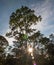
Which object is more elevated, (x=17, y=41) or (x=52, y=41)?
(x=52, y=41)

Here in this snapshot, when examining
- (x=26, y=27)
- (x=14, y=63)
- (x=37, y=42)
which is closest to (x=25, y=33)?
(x=26, y=27)

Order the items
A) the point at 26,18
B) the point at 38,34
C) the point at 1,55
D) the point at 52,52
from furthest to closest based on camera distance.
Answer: the point at 52,52 → the point at 1,55 → the point at 38,34 → the point at 26,18

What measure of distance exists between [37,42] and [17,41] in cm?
532

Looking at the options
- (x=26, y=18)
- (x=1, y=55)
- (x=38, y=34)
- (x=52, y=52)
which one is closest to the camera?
(x=26, y=18)

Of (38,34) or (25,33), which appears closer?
(25,33)

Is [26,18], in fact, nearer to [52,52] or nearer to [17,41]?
[17,41]

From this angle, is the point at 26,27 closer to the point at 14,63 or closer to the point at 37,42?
the point at 37,42

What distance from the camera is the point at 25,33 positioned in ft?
101

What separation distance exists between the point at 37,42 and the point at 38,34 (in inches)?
96.9

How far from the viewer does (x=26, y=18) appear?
30.2m

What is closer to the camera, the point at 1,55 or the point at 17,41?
the point at 17,41

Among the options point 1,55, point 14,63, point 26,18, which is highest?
point 26,18

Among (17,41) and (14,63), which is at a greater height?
(17,41)

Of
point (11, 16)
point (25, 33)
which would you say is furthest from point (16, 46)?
point (11, 16)
